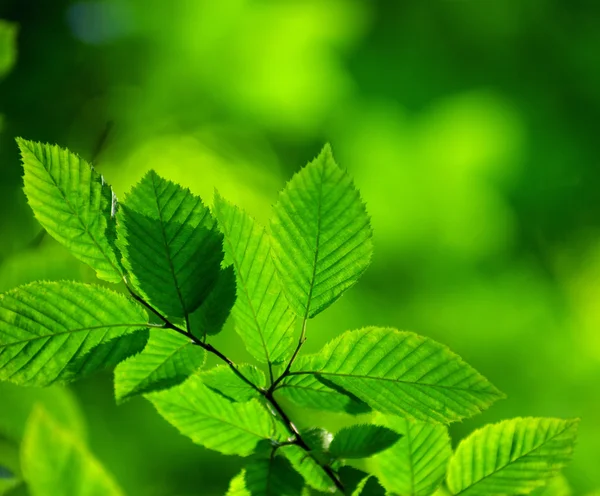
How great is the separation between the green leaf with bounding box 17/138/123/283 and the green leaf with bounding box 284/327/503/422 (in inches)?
10.6

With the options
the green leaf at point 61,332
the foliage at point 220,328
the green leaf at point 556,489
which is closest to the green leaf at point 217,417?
the foliage at point 220,328

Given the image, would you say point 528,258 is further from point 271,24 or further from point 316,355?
point 316,355

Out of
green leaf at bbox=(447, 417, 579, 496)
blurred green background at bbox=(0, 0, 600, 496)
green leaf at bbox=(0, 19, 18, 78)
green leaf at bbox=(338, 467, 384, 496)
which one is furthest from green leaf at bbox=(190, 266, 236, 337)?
blurred green background at bbox=(0, 0, 600, 496)

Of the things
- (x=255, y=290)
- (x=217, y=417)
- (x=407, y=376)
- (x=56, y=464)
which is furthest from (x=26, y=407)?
(x=407, y=376)

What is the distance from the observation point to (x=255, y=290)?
1.97 feet

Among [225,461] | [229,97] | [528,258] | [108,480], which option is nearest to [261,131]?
[229,97]

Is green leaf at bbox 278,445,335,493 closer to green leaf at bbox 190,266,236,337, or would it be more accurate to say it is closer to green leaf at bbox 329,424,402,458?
green leaf at bbox 329,424,402,458

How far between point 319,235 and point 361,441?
23 cm

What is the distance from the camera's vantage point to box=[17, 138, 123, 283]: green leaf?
552mm

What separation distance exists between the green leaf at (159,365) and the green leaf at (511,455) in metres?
0.34

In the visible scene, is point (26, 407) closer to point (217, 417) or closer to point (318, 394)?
point (217, 417)

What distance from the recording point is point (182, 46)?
388 centimetres

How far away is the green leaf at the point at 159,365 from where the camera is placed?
55 cm

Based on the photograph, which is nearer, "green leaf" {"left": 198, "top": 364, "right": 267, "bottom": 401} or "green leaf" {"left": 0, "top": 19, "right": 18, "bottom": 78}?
"green leaf" {"left": 198, "top": 364, "right": 267, "bottom": 401}
